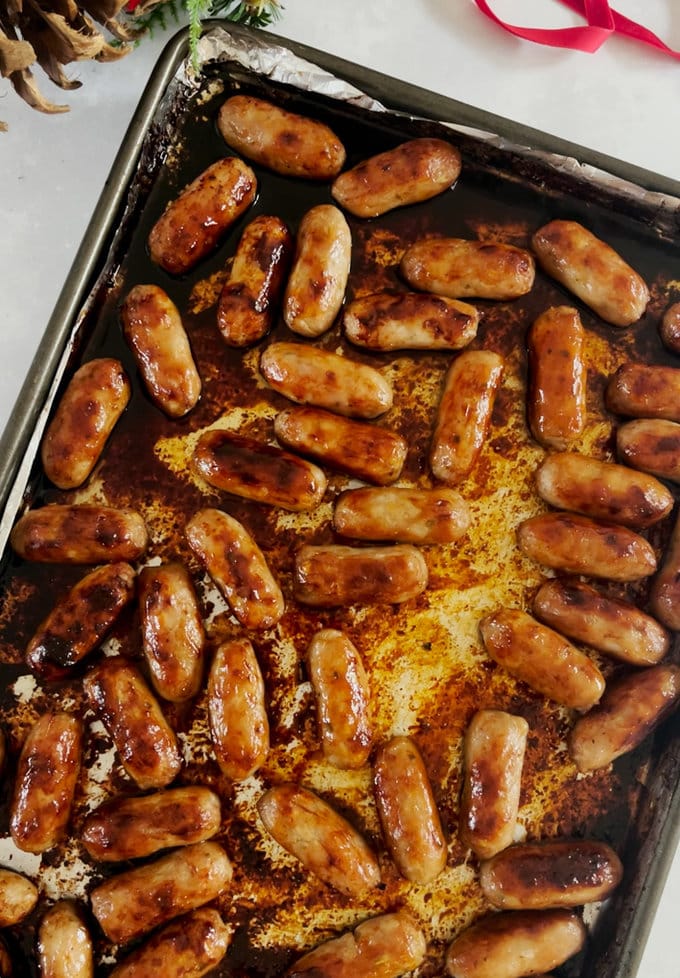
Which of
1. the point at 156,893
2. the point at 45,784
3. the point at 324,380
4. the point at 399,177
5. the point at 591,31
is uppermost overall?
the point at 591,31

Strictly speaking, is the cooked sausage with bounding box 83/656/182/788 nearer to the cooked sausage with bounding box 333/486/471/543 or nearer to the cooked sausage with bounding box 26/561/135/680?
the cooked sausage with bounding box 26/561/135/680

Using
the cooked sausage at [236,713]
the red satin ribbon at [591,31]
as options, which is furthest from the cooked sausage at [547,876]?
the red satin ribbon at [591,31]

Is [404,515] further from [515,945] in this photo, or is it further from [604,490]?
[515,945]

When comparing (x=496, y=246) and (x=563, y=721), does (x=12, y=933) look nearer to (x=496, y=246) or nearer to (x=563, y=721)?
(x=563, y=721)

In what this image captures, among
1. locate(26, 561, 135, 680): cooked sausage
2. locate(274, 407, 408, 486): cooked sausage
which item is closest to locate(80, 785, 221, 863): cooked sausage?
locate(26, 561, 135, 680): cooked sausage

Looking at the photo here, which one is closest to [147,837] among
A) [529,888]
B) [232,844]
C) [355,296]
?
[232,844]

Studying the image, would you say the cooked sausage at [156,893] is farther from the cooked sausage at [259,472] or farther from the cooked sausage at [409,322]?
the cooked sausage at [409,322]

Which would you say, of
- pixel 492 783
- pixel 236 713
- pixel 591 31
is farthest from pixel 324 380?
pixel 591 31
